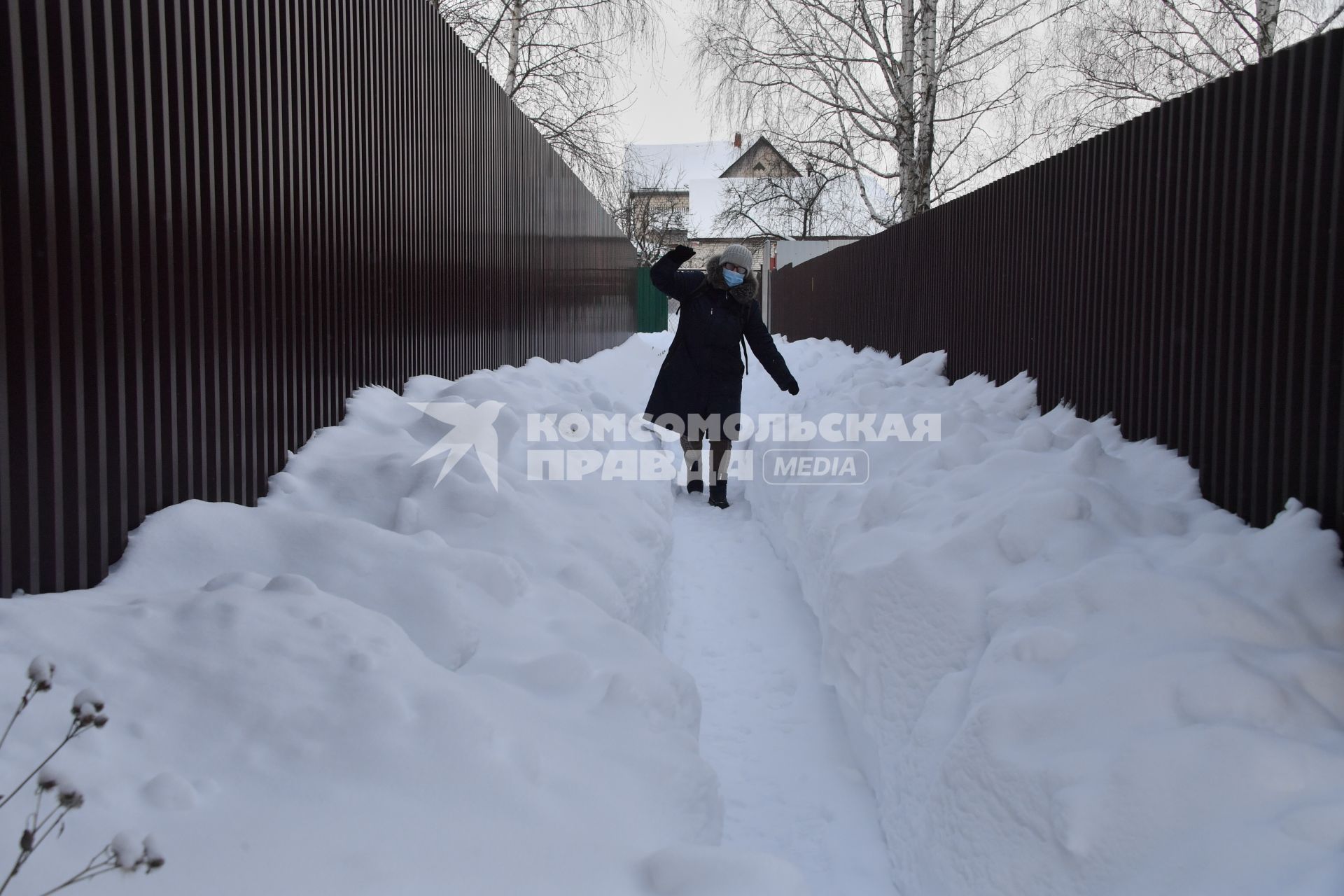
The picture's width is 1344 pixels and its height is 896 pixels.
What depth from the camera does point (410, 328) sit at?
544 centimetres

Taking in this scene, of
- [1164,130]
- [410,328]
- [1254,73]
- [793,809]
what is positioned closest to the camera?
[793,809]

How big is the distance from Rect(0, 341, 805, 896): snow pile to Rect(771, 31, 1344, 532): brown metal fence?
2.17 metres

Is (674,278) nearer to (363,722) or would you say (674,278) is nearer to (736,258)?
(736,258)

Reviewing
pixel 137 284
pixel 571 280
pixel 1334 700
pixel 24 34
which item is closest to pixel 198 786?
pixel 137 284

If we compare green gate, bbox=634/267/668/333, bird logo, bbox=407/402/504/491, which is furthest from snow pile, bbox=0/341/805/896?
green gate, bbox=634/267/668/333

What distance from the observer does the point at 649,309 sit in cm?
2734

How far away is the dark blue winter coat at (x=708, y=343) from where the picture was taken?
21.4ft

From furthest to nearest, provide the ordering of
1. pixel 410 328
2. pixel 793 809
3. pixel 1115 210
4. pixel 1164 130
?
pixel 410 328 < pixel 1115 210 < pixel 1164 130 < pixel 793 809

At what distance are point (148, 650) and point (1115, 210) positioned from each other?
447cm

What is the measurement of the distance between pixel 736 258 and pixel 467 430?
255cm

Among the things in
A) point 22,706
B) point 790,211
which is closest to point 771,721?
point 22,706

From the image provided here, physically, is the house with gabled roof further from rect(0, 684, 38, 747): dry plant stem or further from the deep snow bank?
rect(0, 684, 38, 747): dry plant stem

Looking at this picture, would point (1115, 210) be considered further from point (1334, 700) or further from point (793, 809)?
point (793, 809)

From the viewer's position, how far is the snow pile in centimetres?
170
